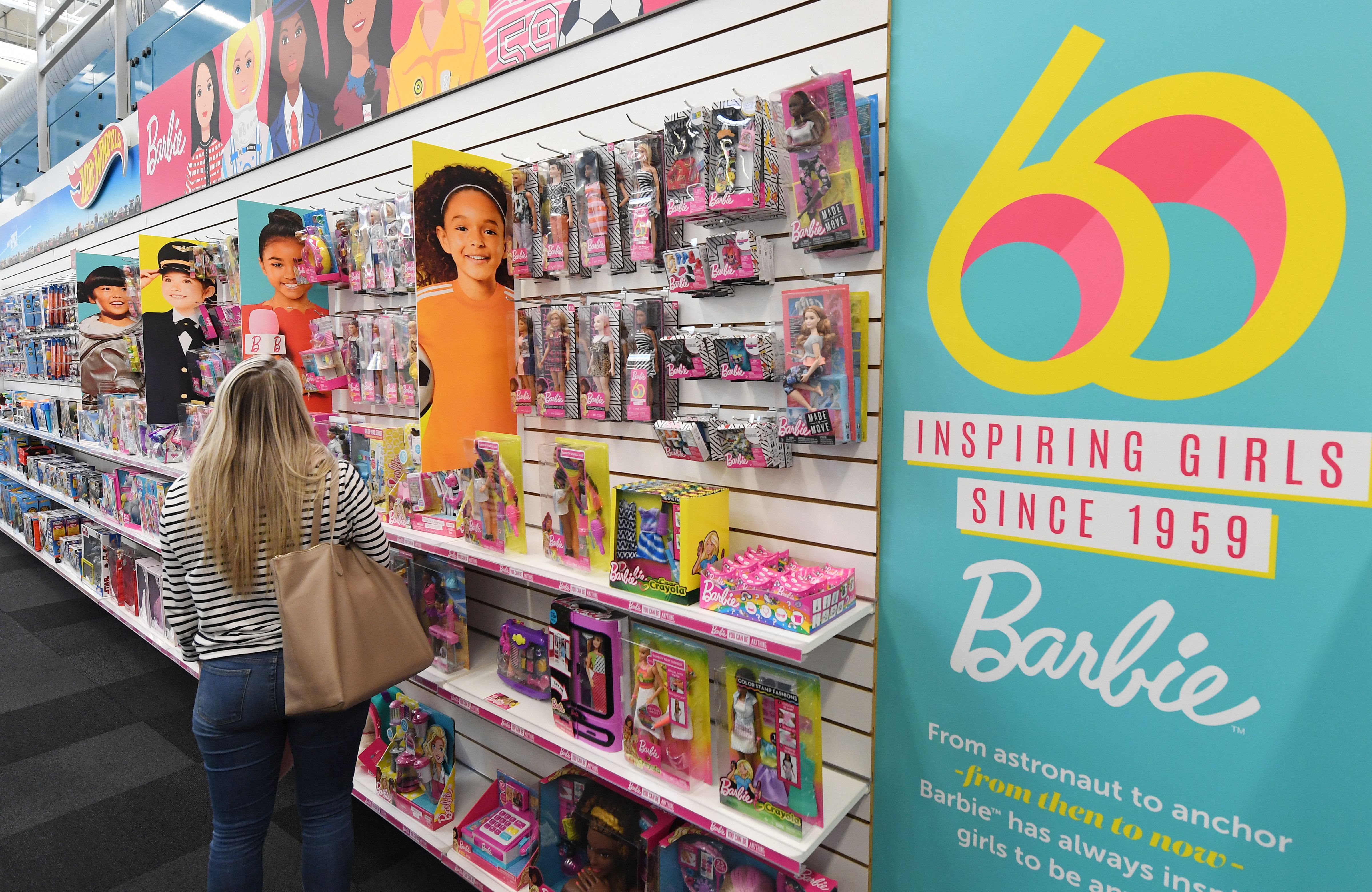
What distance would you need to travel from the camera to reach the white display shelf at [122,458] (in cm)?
401

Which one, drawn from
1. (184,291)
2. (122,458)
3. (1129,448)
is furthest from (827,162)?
(122,458)

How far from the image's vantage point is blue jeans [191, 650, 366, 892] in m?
1.87

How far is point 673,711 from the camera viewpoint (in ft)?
6.06

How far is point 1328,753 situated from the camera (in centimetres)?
132

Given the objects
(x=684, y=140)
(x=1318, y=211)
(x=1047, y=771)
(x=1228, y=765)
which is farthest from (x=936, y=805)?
(x=684, y=140)

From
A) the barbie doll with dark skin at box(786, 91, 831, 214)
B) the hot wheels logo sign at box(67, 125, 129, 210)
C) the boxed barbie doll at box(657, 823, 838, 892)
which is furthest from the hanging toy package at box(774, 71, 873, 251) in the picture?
the hot wheels logo sign at box(67, 125, 129, 210)

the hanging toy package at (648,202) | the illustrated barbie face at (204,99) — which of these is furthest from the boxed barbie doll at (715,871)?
the illustrated barbie face at (204,99)

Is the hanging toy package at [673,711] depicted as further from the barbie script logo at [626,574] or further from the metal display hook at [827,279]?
the metal display hook at [827,279]

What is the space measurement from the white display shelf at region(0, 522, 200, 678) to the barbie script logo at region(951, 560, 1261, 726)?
3275mm

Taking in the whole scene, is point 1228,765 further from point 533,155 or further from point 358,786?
point 358,786

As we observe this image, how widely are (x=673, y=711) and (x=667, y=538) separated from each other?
442 millimetres

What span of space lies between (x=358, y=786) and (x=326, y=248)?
2.27 meters

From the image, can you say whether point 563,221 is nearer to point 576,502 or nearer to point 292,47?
point 576,502

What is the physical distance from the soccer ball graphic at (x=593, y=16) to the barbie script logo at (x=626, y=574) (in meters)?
1.60
